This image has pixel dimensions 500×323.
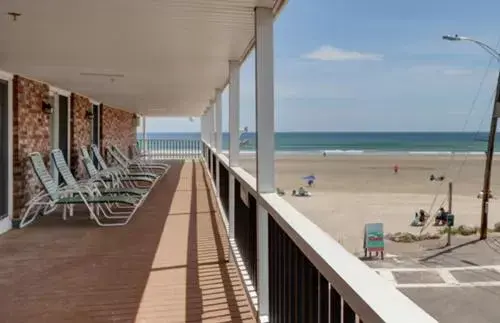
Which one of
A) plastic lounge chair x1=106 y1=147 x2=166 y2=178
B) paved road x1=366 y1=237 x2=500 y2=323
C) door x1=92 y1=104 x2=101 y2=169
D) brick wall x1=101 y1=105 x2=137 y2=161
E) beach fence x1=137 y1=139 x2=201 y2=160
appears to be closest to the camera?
paved road x1=366 y1=237 x2=500 y2=323

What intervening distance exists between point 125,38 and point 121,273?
1.95 meters

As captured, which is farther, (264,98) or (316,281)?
(264,98)

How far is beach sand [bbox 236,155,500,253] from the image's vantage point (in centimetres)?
1102

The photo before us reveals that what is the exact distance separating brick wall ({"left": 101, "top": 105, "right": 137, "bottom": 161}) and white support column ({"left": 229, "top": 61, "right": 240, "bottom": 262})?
23.6 ft

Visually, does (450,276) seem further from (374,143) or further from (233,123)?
(374,143)

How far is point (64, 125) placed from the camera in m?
8.42

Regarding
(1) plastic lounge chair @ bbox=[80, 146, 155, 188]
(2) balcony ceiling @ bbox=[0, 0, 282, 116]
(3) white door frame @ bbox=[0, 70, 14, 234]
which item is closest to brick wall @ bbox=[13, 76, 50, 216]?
(3) white door frame @ bbox=[0, 70, 14, 234]

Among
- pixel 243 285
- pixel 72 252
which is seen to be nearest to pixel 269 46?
pixel 243 285

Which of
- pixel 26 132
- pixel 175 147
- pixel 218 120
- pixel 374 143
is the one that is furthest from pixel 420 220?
pixel 374 143

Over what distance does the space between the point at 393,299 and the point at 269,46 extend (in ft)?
7.06

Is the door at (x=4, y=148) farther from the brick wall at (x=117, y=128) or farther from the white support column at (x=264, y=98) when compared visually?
the brick wall at (x=117, y=128)

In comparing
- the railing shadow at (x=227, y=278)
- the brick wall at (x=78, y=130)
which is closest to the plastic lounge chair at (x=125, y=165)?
the brick wall at (x=78, y=130)

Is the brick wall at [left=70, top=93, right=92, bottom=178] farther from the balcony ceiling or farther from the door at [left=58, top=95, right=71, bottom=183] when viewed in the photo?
the balcony ceiling

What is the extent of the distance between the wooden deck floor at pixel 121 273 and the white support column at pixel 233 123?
443mm
